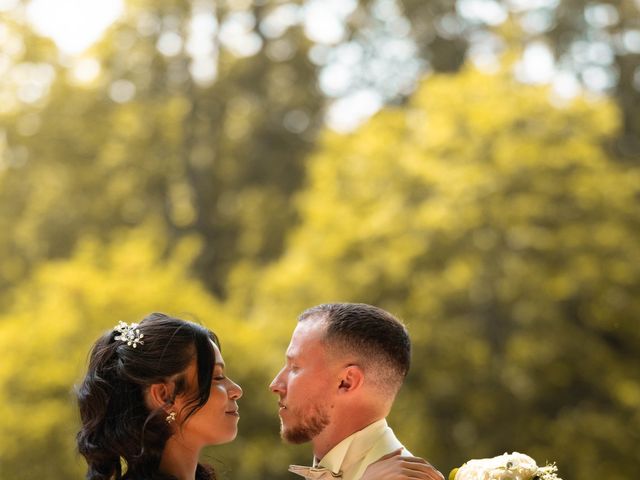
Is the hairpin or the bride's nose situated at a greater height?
the hairpin

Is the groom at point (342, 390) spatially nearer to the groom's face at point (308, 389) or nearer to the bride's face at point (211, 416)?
the groom's face at point (308, 389)

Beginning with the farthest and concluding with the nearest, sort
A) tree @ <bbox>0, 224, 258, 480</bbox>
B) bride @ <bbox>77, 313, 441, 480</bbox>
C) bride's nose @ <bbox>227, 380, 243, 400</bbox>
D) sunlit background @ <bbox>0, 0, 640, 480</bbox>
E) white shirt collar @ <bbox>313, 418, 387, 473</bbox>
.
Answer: sunlit background @ <bbox>0, 0, 640, 480</bbox> → tree @ <bbox>0, 224, 258, 480</bbox> → bride's nose @ <bbox>227, 380, 243, 400</bbox> → bride @ <bbox>77, 313, 441, 480</bbox> → white shirt collar @ <bbox>313, 418, 387, 473</bbox>

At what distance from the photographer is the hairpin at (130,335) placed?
10.9 ft

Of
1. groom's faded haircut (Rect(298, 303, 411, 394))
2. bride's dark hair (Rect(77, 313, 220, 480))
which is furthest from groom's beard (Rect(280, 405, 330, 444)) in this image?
bride's dark hair (Rect(77, 313, 220, 480))

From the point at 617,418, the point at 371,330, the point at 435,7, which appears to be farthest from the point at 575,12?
the point at 371,330

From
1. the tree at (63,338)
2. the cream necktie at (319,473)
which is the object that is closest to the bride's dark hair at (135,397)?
the cream necktie at (319,473)

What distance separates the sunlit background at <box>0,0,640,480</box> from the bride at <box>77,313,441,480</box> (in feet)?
30.3

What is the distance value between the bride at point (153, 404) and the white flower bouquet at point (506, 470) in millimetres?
678

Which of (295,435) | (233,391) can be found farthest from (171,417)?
(295,435)

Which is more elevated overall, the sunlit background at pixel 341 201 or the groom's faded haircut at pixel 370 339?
the groom's faded haircut at pixel 370 339

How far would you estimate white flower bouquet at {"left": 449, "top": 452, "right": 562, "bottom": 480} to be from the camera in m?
3.04

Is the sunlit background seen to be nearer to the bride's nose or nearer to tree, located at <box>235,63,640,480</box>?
tree, located at <box>235,63,640,480</box>

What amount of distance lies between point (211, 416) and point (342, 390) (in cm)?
39

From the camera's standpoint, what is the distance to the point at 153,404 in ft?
10.8
